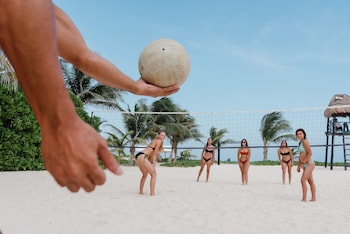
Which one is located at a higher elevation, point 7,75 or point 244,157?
point 7,75

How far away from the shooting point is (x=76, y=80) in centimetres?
2159

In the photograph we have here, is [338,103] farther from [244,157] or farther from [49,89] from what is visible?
[49,89]

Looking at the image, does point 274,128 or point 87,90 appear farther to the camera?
point 274,128

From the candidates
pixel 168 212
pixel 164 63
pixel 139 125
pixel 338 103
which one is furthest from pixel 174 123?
pixel 164 63

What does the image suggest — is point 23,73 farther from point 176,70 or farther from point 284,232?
point 284,232

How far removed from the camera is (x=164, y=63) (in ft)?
5.59

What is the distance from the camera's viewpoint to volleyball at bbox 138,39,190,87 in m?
1.66

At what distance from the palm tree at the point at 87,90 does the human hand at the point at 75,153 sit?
20.9 metres

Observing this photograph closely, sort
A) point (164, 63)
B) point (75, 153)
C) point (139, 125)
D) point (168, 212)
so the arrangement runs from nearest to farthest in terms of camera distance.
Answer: point (75, 153) < point (164, 63) < point (168, 212) < point (139, 125)

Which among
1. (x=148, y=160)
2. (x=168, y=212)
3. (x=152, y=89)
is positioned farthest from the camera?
(x=148, y=160)

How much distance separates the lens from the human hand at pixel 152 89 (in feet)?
4.97

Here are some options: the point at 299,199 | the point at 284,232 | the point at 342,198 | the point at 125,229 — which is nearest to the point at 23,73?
the point at 125,229

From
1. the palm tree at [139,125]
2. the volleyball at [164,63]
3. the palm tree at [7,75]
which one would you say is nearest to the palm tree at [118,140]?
the palm tree at [139,125]

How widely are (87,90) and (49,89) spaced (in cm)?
2142
